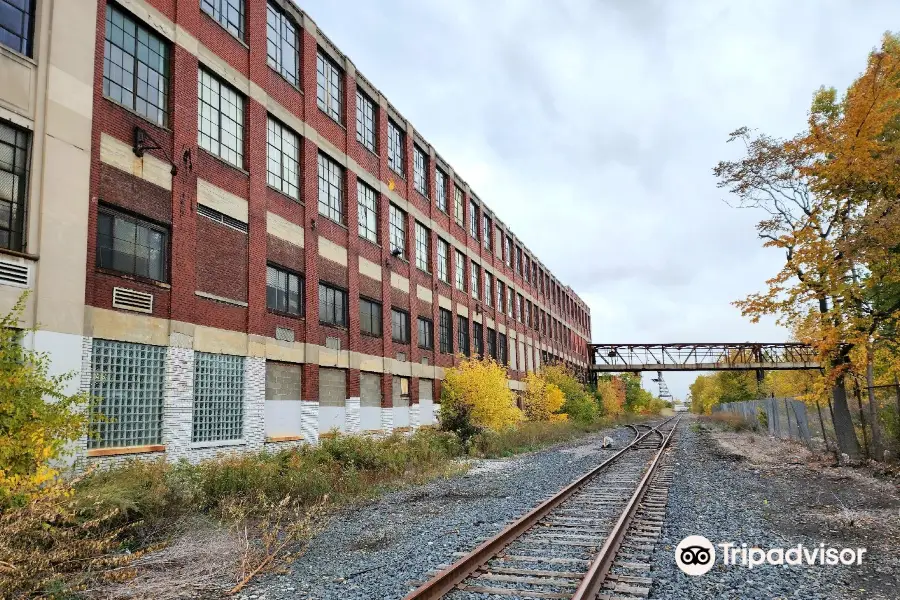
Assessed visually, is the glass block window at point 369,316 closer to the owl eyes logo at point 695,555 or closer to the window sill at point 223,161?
the window sill at point 223,161

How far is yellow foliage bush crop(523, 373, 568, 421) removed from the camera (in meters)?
41.3

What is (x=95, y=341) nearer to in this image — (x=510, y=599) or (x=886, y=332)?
(x=510, y=599)

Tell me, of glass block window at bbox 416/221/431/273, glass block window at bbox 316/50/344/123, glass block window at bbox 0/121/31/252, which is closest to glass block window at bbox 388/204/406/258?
glass block window at bbox 416/221/431/273

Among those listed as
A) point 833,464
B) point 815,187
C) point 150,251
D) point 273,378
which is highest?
point 815,187

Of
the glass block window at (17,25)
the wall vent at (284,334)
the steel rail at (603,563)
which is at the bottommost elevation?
the steel rail at (603,563)

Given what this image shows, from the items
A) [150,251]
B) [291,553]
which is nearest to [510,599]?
[291,553]

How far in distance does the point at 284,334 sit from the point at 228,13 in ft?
30.6

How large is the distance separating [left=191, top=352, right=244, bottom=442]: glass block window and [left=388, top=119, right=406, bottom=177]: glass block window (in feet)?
44.8

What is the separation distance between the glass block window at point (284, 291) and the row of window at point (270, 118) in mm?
2699

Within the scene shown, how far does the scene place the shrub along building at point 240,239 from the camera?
13289 mm

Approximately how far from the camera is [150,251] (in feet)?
46.6

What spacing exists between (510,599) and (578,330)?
220 feet

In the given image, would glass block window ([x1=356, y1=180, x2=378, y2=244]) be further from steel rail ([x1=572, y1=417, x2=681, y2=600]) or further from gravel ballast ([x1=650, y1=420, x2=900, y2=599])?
steel rail ([x1=572, y1=417, x2=681, y2=600])

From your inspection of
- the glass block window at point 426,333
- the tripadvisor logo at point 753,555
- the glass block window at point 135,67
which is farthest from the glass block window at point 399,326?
the tripadvisor logo at point 753,555
